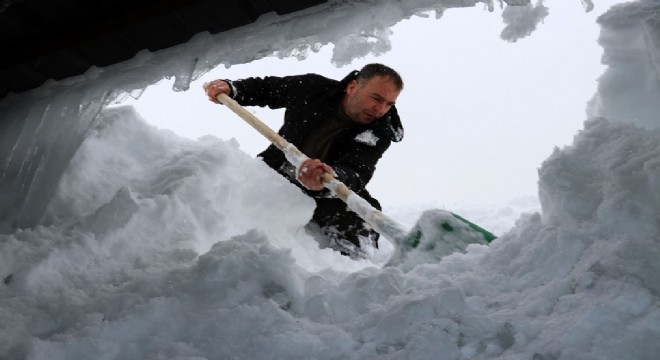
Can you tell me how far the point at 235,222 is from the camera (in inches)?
118

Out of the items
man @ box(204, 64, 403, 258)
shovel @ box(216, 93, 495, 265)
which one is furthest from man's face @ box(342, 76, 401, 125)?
shovel @ box(216, 93, 495, 265)

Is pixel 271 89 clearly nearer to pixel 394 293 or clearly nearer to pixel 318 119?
pixel 318 119

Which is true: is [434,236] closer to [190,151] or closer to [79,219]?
[79,219]

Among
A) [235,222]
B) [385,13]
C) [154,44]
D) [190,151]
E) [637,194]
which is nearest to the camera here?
[637,194]

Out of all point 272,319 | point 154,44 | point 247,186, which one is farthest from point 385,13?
point 247,186

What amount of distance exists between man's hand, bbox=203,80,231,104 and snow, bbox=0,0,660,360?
28.3 inches

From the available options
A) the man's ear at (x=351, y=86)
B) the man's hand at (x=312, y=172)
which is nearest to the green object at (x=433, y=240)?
the man's hand at (x=312, y=172)

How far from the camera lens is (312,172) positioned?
2.36m

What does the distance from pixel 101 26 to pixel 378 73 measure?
1602 millimetres

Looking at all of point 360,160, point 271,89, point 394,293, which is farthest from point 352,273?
point 271,89

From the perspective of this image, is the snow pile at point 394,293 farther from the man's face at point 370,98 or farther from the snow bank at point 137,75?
the man's face at point 370,98

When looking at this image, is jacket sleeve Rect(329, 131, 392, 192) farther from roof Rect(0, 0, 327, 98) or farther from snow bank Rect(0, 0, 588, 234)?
roof Rect(0, 0, 327, 98)

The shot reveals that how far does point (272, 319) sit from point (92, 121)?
206cm

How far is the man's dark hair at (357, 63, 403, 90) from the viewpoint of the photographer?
291 centimetres
